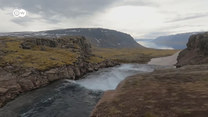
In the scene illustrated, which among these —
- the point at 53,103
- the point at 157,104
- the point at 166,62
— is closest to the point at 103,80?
the point at 53,103

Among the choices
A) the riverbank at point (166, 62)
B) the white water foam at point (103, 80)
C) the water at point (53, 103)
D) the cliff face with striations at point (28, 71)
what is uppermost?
the cliff face with striations at point (28, 71)

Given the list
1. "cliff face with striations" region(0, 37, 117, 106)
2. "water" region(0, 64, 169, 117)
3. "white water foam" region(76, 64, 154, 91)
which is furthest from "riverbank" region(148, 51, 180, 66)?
"water" region(0, 64, 169, 117)

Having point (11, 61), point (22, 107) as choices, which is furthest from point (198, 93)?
point (11, 61)

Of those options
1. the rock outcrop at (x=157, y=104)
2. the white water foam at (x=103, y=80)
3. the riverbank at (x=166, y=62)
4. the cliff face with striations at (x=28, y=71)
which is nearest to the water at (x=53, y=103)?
the cliff face with striations at (x=28, y=71)

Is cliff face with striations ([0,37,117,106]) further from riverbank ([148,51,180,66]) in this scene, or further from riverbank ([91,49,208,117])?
riverbank ([148,51,180,66])

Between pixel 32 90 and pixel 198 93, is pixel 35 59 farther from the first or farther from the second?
pixel 198 93

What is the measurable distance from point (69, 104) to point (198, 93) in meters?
21.2

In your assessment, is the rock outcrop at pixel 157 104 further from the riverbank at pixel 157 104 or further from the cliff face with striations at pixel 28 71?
the cliff face with striations at pixel 28 71

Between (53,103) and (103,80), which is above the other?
(53,103)

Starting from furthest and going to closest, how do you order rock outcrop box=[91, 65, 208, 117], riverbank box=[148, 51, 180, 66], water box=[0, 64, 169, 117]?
riverbank box=[148, 51, 180, 66] < water box=[0, 64, 169, 117] < rock outcrop box=[91, 65, 208, 117]

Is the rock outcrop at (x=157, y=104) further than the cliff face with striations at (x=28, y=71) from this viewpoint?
No

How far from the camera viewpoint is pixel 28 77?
43562 millimetres

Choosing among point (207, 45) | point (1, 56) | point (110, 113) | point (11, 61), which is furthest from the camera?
point (207, 45)

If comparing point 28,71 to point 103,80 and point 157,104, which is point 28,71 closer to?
point 103,80
